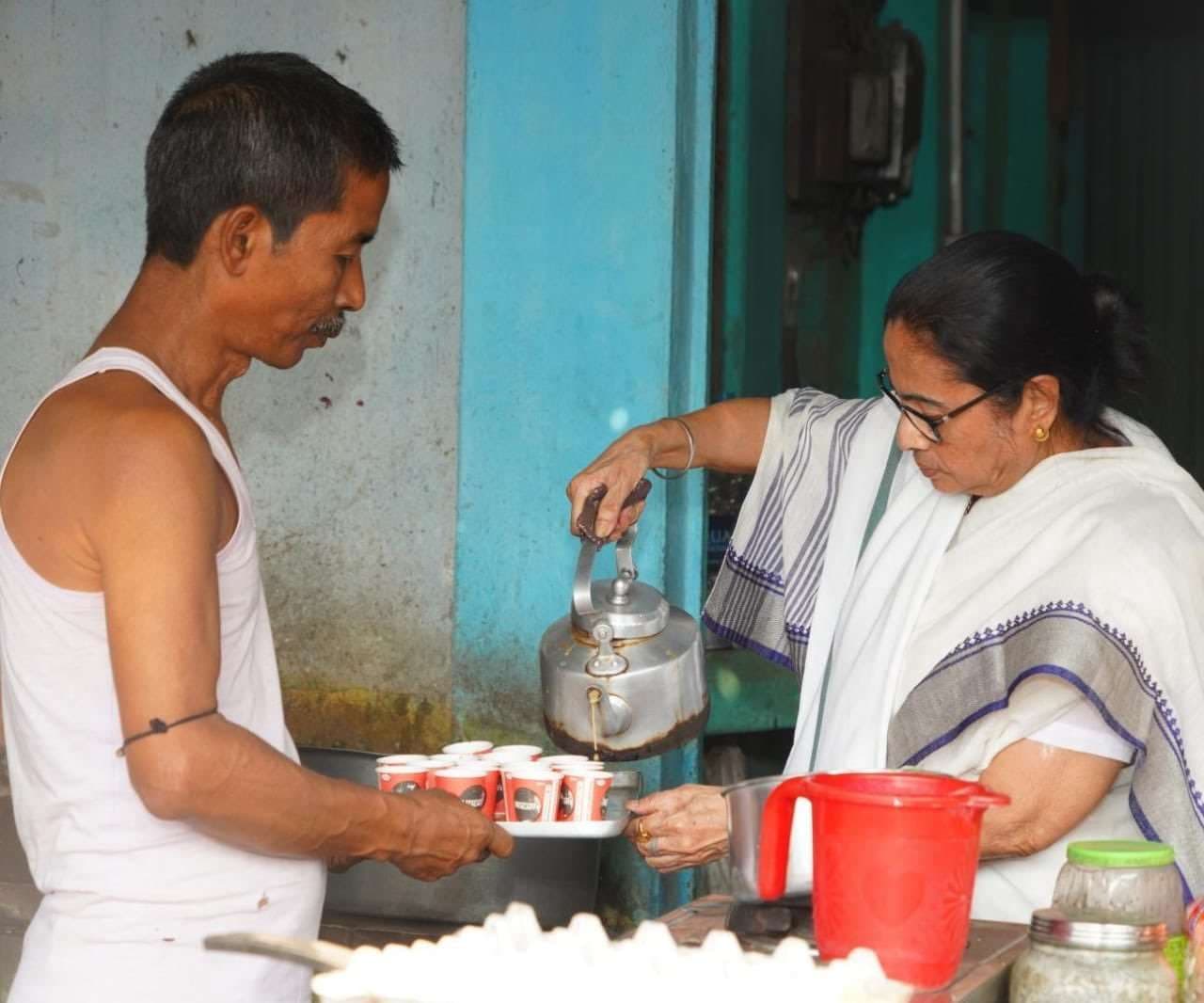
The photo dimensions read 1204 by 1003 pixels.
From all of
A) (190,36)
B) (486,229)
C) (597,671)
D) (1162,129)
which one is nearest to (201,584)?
(597,671)

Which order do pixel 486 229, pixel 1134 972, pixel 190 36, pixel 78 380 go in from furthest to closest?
pixel 190 36 < pixel 486 229 < pixel 78 380 < pixel 1134 972

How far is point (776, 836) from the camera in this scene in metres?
1.77

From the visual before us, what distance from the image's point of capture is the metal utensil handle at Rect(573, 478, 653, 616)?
8.34 feet

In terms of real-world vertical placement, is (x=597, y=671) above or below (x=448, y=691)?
above

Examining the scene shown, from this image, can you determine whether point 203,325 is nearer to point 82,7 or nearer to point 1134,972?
point 1134,972

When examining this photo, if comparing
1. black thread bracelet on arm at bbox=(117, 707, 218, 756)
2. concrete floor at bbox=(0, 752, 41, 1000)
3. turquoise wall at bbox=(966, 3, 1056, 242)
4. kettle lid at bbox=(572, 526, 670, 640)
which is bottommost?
concrete floor at bbox=(0, 752, 41, 1000)

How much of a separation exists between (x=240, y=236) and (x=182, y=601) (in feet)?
1.36

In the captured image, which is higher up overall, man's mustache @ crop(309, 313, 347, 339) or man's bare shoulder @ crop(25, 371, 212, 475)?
man's mustache @ crop(309, 313, 347, 339)

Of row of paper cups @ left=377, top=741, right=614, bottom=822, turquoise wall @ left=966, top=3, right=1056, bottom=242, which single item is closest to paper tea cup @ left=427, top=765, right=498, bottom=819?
row of paper cups @ left=377, top=741, right=614, bottom=822

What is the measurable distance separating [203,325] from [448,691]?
5.48 feet

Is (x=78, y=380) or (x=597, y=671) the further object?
(x=597, y=671)

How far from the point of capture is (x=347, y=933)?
9.53 ft

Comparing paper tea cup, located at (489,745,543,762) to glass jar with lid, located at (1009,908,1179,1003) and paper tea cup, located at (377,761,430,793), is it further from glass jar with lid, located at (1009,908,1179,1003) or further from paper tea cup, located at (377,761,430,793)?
glass jar with lid, located at (1009,908,1179,1003)

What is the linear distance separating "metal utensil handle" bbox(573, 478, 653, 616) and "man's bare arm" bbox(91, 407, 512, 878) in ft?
2.78
